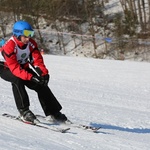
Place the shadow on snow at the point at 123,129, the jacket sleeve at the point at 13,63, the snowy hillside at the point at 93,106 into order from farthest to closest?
the shadow on snow at the point at 123,129 < the jacket sleeve at the point at 13,63 < the snowy hillside at the point at 93,106

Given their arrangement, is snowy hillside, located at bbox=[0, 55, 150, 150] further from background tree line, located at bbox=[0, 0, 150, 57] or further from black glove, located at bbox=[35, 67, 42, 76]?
background tree line, located at bbox=[0, 0, 150, 57]

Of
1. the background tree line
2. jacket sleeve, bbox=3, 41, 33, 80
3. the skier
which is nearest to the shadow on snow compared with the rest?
the skier

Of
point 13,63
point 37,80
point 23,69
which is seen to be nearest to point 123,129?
point 37,80

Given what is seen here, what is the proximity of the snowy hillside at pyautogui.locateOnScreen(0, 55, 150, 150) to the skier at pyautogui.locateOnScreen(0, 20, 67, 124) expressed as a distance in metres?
0.30

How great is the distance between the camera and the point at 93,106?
821cm

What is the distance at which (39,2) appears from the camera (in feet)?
101

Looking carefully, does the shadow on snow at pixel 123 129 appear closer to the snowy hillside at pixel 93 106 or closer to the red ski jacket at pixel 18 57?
the snowy hillside at pixel 93 106

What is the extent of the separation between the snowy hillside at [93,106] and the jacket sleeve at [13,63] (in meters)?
0.63

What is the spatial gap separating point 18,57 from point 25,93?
1.58 feet

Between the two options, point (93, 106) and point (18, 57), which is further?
point (93, 106)

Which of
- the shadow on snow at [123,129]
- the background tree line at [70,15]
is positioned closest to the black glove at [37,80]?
the shadow on snow at [123,129]

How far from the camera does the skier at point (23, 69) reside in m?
5.00

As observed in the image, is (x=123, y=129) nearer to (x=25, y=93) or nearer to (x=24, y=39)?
(x=25, y=93)

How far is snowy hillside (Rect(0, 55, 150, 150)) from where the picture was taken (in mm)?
4344
